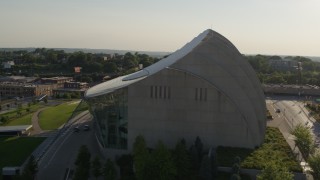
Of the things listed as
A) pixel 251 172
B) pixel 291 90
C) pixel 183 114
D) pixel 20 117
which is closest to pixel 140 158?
pixel 183 114

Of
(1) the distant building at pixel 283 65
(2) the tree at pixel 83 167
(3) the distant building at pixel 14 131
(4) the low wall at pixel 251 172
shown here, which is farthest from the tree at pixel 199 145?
(1) the distant building at pixel 283 65

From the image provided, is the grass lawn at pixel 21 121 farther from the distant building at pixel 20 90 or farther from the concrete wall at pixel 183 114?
the distant building at pixel 20 90

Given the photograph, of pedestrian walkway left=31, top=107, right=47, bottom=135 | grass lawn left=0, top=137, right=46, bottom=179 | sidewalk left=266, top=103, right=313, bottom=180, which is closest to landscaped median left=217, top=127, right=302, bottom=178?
sidewalk left=266, top=103, right=313, bottom=180

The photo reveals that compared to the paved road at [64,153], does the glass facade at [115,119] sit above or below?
above

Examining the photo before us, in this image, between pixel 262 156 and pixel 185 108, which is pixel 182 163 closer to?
pixel 185 108

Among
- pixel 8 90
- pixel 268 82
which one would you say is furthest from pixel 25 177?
pixel 268 82

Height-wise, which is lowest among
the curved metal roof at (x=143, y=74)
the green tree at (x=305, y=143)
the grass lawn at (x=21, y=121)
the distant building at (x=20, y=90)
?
the grass lawn at (x=21, y=121)

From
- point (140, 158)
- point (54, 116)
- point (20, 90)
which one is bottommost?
point (54, 116)

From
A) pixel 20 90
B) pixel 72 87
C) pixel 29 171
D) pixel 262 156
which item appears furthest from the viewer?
pixel 72 87
